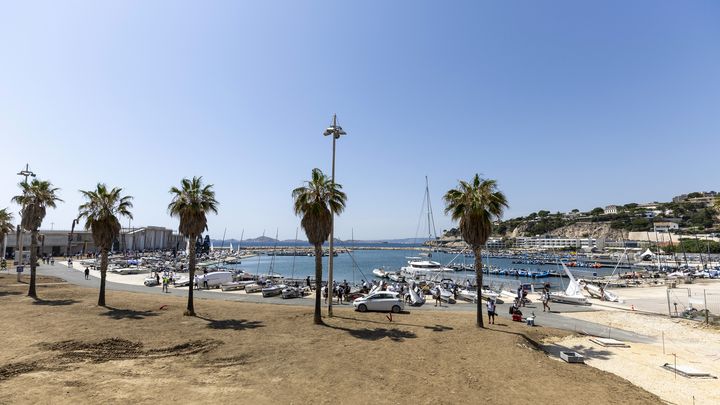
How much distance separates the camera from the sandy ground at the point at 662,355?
1323 cm

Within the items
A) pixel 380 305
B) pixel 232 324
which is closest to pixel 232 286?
pixel 232 324

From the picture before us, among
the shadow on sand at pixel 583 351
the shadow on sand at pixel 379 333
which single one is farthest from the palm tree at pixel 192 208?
the shadow on sand at pixel 583 351

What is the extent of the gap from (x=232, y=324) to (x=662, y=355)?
23509 millimetres

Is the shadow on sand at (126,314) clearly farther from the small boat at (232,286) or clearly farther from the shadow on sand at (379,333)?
the small boat at (232,286)

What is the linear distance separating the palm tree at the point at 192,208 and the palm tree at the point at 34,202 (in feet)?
57.6

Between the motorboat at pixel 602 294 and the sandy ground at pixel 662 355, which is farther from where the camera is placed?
the motorboat at pixel 602 294

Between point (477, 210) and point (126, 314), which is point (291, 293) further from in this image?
point (477, 210)

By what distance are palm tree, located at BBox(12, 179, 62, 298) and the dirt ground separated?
12668 millimetres

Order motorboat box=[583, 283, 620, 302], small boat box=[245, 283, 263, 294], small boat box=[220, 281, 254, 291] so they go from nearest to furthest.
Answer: small boat box=[245, 283, 263, 294], motorboat box=[583, 283, 620, 302], small boat box=[220, 281, 254, 291]

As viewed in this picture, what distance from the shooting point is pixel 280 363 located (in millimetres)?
13602

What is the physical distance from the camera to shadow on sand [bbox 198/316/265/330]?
19.6 metres

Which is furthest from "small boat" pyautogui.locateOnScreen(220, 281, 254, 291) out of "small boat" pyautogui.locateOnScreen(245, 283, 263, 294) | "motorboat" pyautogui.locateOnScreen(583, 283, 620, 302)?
"motorboat" pyautogui.locateOnScreen(583, 283, 620, 302)

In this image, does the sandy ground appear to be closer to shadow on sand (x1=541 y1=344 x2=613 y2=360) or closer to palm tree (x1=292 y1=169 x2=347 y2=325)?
shadow on sand (x1=541 y1=344 x2=613 y2=360)

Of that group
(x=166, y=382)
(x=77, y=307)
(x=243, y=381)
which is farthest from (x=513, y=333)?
(x=77, y=307)
